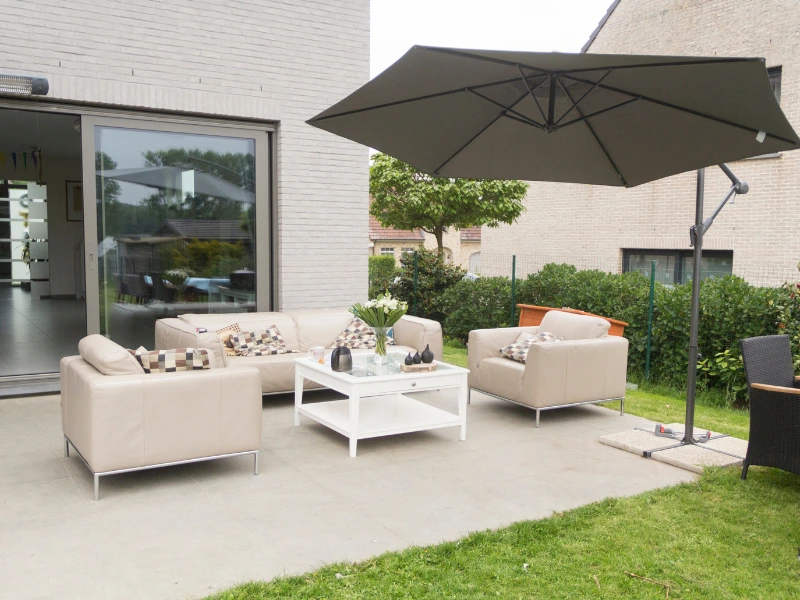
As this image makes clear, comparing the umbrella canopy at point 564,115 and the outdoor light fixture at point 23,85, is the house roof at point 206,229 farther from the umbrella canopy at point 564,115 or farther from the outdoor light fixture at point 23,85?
the umbrella canopy at point 564,115

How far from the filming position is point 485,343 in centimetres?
665

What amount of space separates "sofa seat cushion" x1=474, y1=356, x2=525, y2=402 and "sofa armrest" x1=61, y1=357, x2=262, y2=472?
246cm

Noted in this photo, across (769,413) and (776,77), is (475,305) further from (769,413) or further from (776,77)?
(769,413)

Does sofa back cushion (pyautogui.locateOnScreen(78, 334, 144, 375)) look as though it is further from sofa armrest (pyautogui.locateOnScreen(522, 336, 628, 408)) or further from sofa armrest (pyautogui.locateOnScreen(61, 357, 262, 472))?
sofa armrest (pyautogui.locateOnScreen(522, 336, 628, 408))

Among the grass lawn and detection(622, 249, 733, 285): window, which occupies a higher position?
detection(622, 249, 733, 285): window

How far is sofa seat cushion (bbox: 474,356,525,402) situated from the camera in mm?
6133

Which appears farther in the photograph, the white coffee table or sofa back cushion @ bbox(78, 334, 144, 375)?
the white coffee table

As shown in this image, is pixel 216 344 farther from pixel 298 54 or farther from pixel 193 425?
pixel 298 54

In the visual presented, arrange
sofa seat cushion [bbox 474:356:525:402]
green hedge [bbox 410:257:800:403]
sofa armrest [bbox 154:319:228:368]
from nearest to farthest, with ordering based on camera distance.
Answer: sofa armrest [bbox 154:319:228:368] → sofa seat cushion [bbox 474:356:525:402] → green hedge [bbox 410:257:800:403]

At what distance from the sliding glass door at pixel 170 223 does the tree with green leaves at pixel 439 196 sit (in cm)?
521

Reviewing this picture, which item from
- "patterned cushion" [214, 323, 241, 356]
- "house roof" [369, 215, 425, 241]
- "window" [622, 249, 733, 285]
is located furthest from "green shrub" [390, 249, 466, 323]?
"house roof" [369, 215, 425, 241]

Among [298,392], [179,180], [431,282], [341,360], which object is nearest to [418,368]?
[341,360]

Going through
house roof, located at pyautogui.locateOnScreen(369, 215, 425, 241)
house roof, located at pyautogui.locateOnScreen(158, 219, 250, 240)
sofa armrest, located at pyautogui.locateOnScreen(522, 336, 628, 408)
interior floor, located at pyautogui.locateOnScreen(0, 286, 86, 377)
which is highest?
house roof, located at pyautogui.locateOnScreen(369, 215, 425, 241)

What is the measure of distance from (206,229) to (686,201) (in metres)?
8.81
